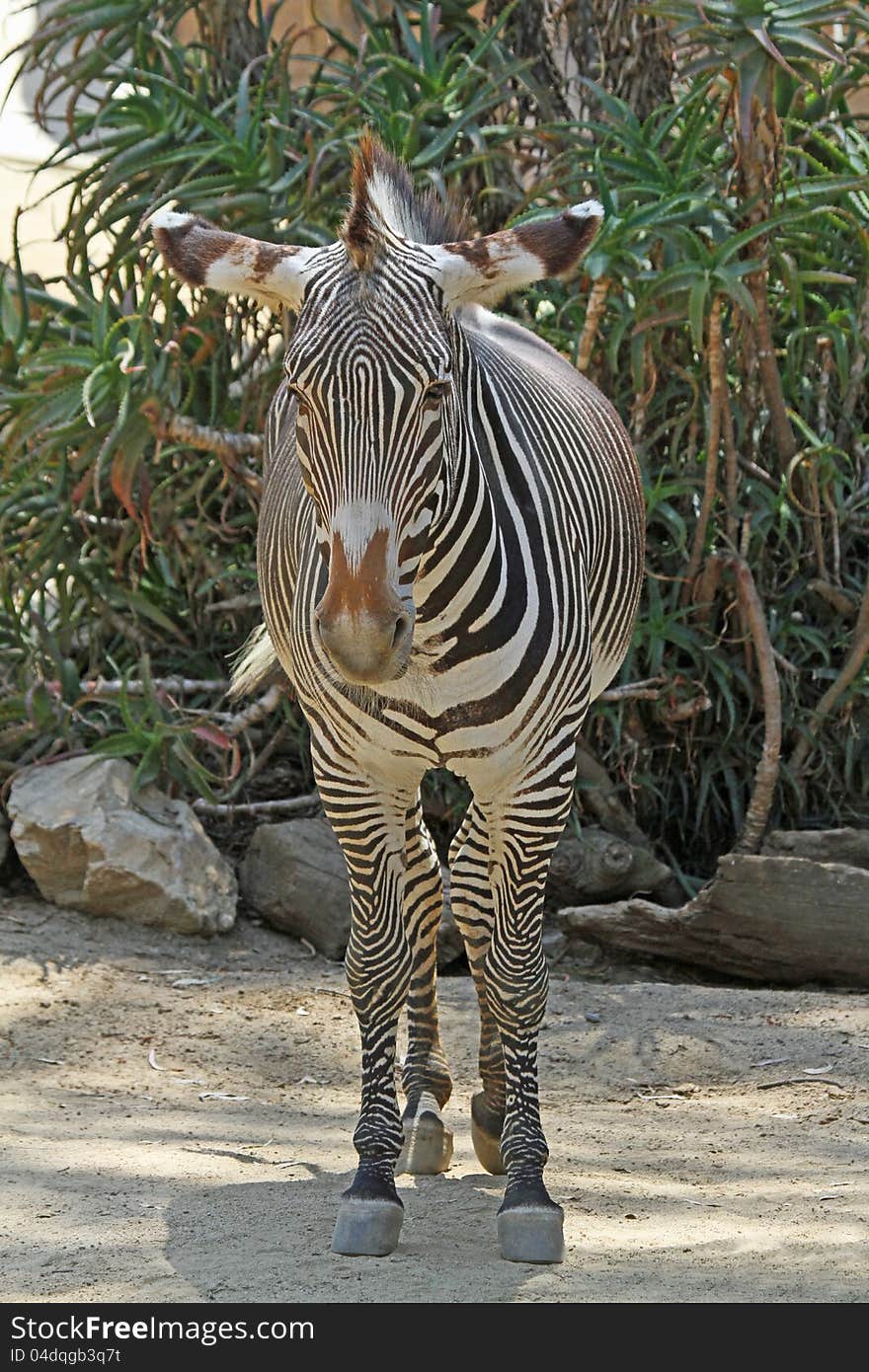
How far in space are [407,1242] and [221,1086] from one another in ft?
4.88

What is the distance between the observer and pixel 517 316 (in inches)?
259

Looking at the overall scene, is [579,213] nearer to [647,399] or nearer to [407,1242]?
[407,1242]

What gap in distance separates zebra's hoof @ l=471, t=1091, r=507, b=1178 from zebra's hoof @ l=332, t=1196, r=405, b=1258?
0.69 meters

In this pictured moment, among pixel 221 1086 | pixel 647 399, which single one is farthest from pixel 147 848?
pixel 647 399

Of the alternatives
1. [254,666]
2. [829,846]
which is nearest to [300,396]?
[254,666]

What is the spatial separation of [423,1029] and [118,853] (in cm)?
199

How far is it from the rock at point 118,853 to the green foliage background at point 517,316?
17 centimetres

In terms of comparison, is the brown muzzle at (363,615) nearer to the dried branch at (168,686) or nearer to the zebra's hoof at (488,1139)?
the zebra's hoof at (488,1139)

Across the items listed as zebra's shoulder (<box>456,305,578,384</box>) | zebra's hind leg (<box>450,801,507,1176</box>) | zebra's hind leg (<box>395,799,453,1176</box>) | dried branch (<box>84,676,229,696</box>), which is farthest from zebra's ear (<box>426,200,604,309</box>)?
dried branch (<box>84,676,229,696</box>)

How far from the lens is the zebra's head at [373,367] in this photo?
8.96ft

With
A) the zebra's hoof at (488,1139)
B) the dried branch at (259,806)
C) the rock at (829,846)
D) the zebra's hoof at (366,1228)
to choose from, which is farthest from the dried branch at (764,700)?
the zebra's hoof at (366,1228)

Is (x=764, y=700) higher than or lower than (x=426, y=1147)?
higher

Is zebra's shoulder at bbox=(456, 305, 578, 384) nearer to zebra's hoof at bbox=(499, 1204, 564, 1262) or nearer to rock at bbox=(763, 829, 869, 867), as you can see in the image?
zebra's hoof at bbox=(499, 1204, 564, 1262)

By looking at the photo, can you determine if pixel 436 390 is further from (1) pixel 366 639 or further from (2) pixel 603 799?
(2) pixel 603 799
